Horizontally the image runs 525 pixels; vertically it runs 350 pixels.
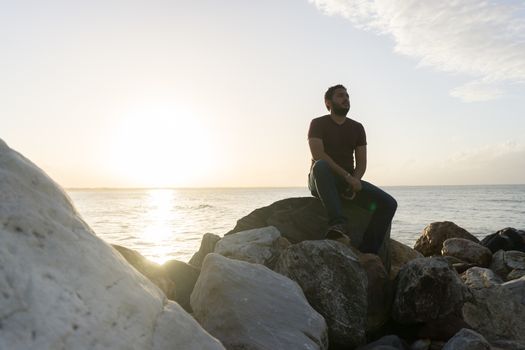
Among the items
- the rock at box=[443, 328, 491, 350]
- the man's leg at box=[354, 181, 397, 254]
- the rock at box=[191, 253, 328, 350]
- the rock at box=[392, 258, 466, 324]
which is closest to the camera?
the rock at box=[191, 253, 328, 350]

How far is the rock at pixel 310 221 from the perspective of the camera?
20.2 feet

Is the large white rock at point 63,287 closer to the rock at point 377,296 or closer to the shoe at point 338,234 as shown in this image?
the rock at point 377,296

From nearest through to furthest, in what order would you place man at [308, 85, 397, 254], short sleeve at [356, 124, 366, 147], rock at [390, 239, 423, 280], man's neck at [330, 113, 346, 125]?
man at [308, 85, 397, 254] < man's neck at [330, 113, 346, 125] < short sleeve at [356, 124, 366, 147] < rock at [390, 239, 423, 280]

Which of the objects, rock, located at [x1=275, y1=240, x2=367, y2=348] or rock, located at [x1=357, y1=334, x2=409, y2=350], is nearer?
rock, located at [x1=357, y1=334, x2=409, y2=350]

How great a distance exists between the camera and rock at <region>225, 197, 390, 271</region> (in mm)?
6156

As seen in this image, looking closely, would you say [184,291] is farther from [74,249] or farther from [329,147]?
[329,147]

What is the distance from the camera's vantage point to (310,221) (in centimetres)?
638

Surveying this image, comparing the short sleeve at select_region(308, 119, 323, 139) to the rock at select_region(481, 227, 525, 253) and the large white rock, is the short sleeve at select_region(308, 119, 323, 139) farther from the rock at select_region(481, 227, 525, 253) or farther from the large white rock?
the rock at select_region(481, 227, 525, 253)

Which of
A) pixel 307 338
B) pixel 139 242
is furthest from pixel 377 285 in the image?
pixel 139 242

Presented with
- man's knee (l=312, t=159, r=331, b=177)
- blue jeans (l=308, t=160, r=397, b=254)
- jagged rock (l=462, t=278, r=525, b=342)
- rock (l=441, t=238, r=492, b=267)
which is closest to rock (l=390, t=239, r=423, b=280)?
blue jeans (l=308, t=160, r=397, b=254)

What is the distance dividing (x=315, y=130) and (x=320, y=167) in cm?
68

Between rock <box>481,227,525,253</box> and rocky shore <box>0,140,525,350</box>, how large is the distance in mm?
2294

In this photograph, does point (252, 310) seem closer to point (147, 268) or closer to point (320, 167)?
point (147, 268)

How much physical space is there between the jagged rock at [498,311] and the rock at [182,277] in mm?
3183
